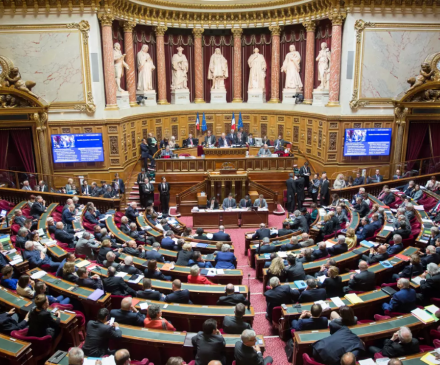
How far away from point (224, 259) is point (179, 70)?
14.7 m

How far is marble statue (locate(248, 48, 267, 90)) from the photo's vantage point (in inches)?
861

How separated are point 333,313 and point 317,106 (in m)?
13.8

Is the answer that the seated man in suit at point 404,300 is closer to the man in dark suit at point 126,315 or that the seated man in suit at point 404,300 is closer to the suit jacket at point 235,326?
the suit jacket at point 235,326

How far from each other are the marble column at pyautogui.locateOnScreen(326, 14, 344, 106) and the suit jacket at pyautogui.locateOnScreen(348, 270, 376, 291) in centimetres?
1106

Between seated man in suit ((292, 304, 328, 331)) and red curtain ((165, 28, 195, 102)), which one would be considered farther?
red curtain ((165, 28, 195, 102))

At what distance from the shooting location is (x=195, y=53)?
851 inches

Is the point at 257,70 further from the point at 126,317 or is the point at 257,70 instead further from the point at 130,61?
the point at 126,317

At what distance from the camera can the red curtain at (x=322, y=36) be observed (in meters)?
18.7

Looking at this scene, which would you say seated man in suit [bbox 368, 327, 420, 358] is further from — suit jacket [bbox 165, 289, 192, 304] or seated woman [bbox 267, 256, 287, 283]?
suit jacket [bbox 165, 289, 192, 304]

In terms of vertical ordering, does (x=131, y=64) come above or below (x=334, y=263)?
above

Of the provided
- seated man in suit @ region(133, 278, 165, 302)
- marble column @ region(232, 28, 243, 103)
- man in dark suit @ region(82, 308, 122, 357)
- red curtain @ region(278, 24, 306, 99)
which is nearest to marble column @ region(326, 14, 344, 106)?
red curtain @ region(278, 24, 306, 99)

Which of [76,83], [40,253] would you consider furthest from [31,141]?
[40,253]

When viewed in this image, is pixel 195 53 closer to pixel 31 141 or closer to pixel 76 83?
pixel 76 83

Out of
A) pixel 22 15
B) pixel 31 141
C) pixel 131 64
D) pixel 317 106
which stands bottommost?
pixel 31 141
